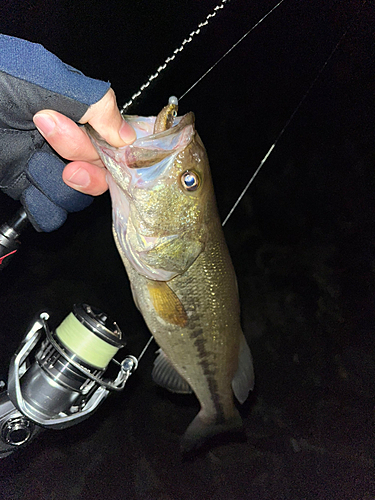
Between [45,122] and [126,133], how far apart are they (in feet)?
0.71

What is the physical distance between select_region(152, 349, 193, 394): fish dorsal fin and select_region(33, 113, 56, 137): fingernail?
102 centimetres

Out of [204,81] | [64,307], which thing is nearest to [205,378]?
[64,307]

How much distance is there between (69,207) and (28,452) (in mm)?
1607

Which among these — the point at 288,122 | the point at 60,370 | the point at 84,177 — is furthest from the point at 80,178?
the point at 288,122

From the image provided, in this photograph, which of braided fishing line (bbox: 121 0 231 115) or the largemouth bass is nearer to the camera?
the largemouth bass

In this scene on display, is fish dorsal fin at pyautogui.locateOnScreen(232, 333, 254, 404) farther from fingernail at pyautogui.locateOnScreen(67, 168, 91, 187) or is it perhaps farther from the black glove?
the black glove

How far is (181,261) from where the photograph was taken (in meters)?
1.00

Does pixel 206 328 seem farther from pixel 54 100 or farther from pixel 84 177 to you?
pixel 54 100

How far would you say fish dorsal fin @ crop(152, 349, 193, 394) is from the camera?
134 centimetres

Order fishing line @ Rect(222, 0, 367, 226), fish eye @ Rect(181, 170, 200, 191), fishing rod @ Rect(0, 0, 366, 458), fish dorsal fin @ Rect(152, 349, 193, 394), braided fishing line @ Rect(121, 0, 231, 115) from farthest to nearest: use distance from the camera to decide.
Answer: fishing line @ Rect(222, 0, 367, 226) → braided fishing line @ Rect(121, 0, 231, 115) → fish dorsal fin @ Rect(152, 349, 193, 394) → fishing rod @ Rect(0, 0, 366, 458) → fish eye @ Rect(181, 170, 200, 191)

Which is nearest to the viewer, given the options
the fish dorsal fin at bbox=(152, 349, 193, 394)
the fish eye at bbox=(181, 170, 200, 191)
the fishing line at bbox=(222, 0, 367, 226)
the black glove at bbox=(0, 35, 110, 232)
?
the black glove at bbox=(0, 35, 110, 232)

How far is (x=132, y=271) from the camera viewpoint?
1.05 metres

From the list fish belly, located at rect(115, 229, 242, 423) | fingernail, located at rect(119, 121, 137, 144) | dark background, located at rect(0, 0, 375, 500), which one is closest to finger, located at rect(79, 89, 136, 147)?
fingernail, located at rect(119, 121, 137, 144)

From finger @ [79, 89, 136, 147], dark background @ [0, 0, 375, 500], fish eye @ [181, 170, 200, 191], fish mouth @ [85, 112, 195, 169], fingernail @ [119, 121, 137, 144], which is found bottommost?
dark background @ [0, 0, 375, 500]
